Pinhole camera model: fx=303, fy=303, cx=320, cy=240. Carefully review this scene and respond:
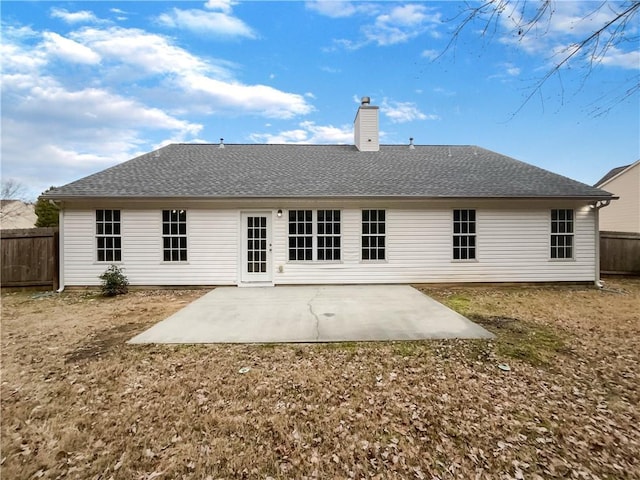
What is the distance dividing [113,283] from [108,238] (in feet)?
5.23

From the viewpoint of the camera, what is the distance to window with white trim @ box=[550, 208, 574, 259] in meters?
9.95

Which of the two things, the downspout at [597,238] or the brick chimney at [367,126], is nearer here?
the downspout at [597,238]

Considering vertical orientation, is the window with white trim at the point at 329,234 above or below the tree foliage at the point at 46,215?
below

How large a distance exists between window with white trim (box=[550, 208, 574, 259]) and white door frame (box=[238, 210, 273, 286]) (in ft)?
30.4

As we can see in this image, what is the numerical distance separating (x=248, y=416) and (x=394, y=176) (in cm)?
927

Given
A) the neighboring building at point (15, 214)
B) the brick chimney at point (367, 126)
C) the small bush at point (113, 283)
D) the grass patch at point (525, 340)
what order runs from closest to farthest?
1. the grass patch at point (525, 340)
2. the small bush at point (113, 283)
3. the brick chimney at point (367, 126)
4. the neighboring building at point (15, 214)

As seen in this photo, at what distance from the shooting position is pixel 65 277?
365 inches

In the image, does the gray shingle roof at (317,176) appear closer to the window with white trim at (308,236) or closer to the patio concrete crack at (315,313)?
the window with white trim at (308,236)

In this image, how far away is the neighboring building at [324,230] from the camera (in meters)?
9.37

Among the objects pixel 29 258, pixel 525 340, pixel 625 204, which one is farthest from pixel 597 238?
pixel 29 258

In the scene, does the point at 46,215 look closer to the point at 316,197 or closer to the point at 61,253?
the point at 61,253

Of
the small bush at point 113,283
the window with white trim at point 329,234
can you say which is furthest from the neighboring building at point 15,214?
the window with white trim at point 329,234

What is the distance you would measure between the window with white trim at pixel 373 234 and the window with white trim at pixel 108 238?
25.2 ft

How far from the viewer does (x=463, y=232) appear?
988cm
